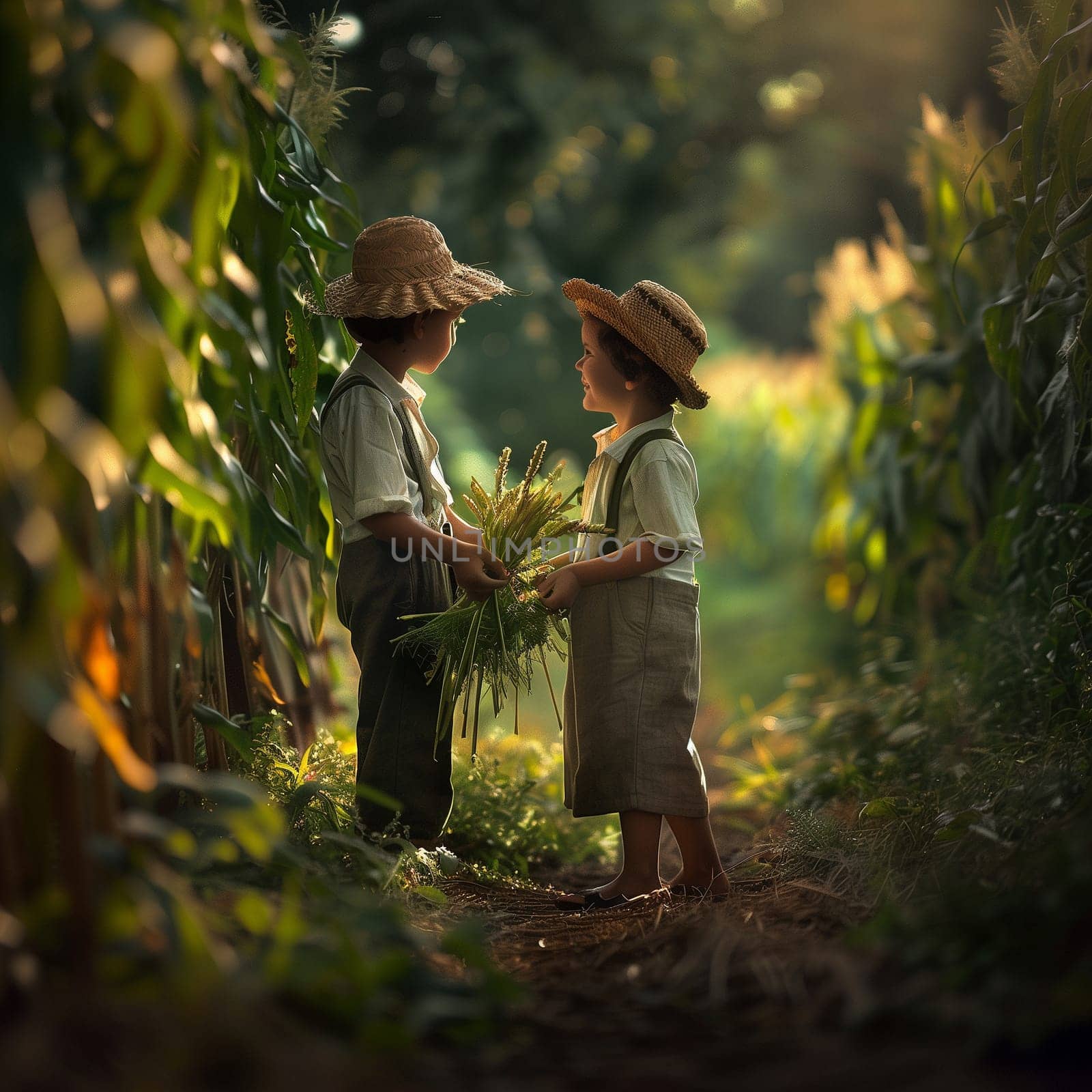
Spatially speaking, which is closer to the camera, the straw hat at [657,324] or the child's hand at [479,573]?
the child's hand at [479,573]

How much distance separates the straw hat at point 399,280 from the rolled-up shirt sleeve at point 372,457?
0.68 ft

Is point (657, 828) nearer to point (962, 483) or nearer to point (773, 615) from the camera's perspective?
point (962, 483)

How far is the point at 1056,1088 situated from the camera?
3.53 ft

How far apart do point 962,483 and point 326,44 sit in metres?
2.39

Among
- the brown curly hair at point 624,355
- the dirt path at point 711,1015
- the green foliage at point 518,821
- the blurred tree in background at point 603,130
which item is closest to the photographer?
the dirt path at point 711,1015

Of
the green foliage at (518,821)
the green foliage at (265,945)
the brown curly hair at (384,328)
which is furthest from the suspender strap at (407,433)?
the green foliage at (265,945)

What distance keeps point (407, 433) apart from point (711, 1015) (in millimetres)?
1373

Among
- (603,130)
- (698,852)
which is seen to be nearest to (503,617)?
(698,852)

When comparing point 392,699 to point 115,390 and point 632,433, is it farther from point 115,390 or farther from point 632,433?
point 115,390

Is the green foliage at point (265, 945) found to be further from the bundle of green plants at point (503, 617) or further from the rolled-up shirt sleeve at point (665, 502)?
the rolled-up shirt sleeve at point (665, 502)

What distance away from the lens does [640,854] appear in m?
2.37

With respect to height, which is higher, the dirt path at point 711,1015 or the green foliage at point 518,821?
the green foliage at point 518,821

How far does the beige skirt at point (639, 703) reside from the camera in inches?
92.4

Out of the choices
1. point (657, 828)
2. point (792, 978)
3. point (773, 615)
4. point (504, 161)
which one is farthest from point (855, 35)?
point (792, 978)
